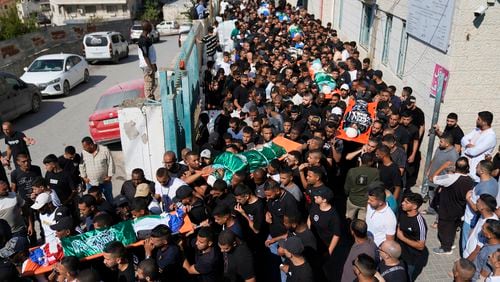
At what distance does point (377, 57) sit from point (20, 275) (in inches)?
458

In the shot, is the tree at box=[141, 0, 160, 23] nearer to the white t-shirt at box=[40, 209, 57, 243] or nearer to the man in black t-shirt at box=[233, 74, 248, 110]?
the man in black t-shirt at box=[233, 74, 248, 110]

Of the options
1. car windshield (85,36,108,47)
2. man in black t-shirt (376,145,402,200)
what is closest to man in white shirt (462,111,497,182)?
man in black t-shirt (376,145,402,200)

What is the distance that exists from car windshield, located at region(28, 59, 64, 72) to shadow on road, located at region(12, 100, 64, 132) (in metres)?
1.75

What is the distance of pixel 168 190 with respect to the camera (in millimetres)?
6551

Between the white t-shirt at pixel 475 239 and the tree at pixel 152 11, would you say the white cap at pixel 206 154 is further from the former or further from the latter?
the tree at pixel 152 11

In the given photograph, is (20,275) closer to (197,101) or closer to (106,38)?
(197,101)

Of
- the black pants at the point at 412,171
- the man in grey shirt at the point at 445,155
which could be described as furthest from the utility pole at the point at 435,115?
the man in grey shirt at the point at 445,155

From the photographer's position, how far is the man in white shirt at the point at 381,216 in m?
5.50

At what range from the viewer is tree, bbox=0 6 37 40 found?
28750 mm

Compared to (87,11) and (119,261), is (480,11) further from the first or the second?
(87,11)

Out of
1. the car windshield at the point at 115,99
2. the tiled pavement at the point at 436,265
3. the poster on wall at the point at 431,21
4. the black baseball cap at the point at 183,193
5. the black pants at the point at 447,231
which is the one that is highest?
the poster on wall at the point at 431,21

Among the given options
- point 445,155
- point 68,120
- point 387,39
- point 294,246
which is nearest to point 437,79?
point 445,155

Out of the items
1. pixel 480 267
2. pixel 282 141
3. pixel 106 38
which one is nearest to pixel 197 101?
pixel 282 141

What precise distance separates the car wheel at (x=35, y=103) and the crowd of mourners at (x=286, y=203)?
23.8 feet
